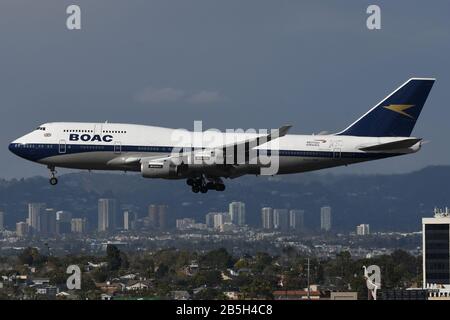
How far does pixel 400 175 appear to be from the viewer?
18475 centimetres

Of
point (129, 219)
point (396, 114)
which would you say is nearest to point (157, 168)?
point (396, 114)

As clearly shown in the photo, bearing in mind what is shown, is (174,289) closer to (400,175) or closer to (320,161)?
(320,161)

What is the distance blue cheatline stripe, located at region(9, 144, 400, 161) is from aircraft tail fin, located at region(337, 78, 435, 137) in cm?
250

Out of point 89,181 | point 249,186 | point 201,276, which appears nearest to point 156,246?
point 201,276

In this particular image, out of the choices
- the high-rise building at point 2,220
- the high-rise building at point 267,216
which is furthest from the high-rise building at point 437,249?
the high-rise building at point 2,220

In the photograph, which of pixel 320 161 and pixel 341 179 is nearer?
pixel 320 161

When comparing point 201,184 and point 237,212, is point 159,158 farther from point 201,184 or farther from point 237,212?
point 237,212

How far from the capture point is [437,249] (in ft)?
429

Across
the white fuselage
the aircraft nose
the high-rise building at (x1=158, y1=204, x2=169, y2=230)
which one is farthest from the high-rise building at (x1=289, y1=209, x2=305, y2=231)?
the aircraft nose

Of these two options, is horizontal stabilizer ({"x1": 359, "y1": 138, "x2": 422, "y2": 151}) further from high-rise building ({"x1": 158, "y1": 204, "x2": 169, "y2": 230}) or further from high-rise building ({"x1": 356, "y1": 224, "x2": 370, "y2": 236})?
high-rise building ({"x1": 158, "y1": 204, "x2": 169, "y2": 230})

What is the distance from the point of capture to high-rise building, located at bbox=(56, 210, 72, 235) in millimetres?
145587

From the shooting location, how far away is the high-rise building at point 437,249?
12594 centimetres

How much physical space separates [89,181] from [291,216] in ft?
169
